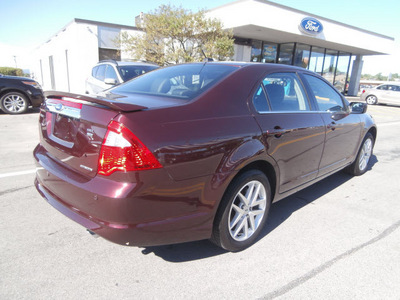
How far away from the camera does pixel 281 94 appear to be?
296 centimetres

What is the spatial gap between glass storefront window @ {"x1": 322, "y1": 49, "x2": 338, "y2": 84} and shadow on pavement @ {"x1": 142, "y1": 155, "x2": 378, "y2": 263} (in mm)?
21936

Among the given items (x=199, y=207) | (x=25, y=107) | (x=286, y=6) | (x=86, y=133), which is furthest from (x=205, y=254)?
(x=286, y=6)

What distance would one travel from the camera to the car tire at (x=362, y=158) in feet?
15.3

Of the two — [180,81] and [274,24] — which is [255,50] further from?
[180,81]

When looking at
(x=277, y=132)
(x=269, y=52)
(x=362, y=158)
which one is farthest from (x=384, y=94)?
(x=277, y=132)

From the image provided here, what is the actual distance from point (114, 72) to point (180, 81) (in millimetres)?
5256

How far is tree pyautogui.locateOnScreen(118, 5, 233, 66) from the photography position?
12117 mm

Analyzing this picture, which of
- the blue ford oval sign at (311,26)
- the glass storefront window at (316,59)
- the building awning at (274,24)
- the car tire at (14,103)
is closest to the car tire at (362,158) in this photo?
the car tire at (14,103)

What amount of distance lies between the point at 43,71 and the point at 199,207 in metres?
27.7

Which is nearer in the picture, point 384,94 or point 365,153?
point 365,153

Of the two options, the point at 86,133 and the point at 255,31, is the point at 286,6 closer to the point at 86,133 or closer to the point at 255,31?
the point at 255,31

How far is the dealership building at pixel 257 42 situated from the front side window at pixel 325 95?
40.1 ft

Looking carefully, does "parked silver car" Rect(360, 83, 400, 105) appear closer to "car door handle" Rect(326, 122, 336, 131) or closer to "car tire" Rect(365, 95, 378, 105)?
"car tire" Rect(365, 95, 378, 105)

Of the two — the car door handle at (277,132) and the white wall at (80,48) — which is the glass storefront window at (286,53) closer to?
the white wall at (80,48)
